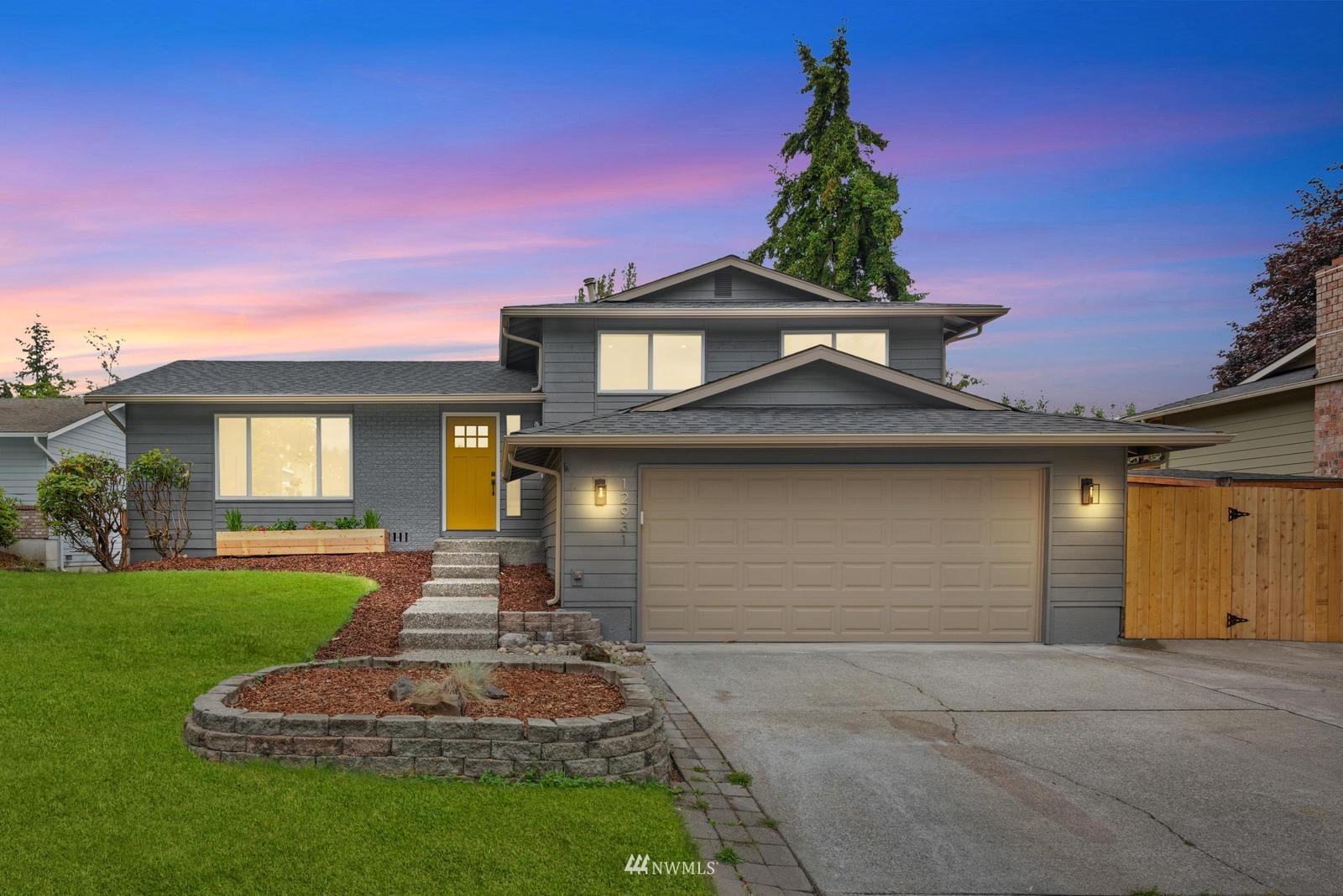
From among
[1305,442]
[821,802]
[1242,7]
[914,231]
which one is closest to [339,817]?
[821,802]

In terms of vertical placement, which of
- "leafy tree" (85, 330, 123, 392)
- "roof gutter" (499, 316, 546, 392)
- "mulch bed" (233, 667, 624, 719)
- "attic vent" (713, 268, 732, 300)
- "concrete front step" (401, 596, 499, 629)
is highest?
"leafy tree" (85, 330, 123, 392)

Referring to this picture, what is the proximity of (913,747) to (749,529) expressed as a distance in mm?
4609

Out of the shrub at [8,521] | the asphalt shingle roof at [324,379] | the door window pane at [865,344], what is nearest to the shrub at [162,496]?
the asphalt shingle roof at [324,379]

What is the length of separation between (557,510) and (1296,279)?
29367 mm

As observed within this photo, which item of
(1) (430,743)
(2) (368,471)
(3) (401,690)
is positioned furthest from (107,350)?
(1) (430,743)

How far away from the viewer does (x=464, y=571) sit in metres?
11.8

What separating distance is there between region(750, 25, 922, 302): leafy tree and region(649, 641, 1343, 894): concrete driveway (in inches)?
705

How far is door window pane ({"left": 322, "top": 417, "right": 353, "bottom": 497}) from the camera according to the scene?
14.5 metres

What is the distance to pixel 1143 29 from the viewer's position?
45.3ft

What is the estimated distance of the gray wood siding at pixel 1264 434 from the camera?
1422cm

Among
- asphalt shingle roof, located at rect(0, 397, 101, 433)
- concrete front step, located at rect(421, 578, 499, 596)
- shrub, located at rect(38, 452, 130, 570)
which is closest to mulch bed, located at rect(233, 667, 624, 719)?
concrete front step, located at rect(421, 578, 499, 596)

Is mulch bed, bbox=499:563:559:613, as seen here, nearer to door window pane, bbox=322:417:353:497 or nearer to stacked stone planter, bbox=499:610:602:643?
stacked stone planter, bbox=499:610:602:643

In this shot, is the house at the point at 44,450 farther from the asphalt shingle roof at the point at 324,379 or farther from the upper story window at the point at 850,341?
the upper story window at the point at 850,341

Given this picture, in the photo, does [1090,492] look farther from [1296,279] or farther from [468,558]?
[1296,279]
